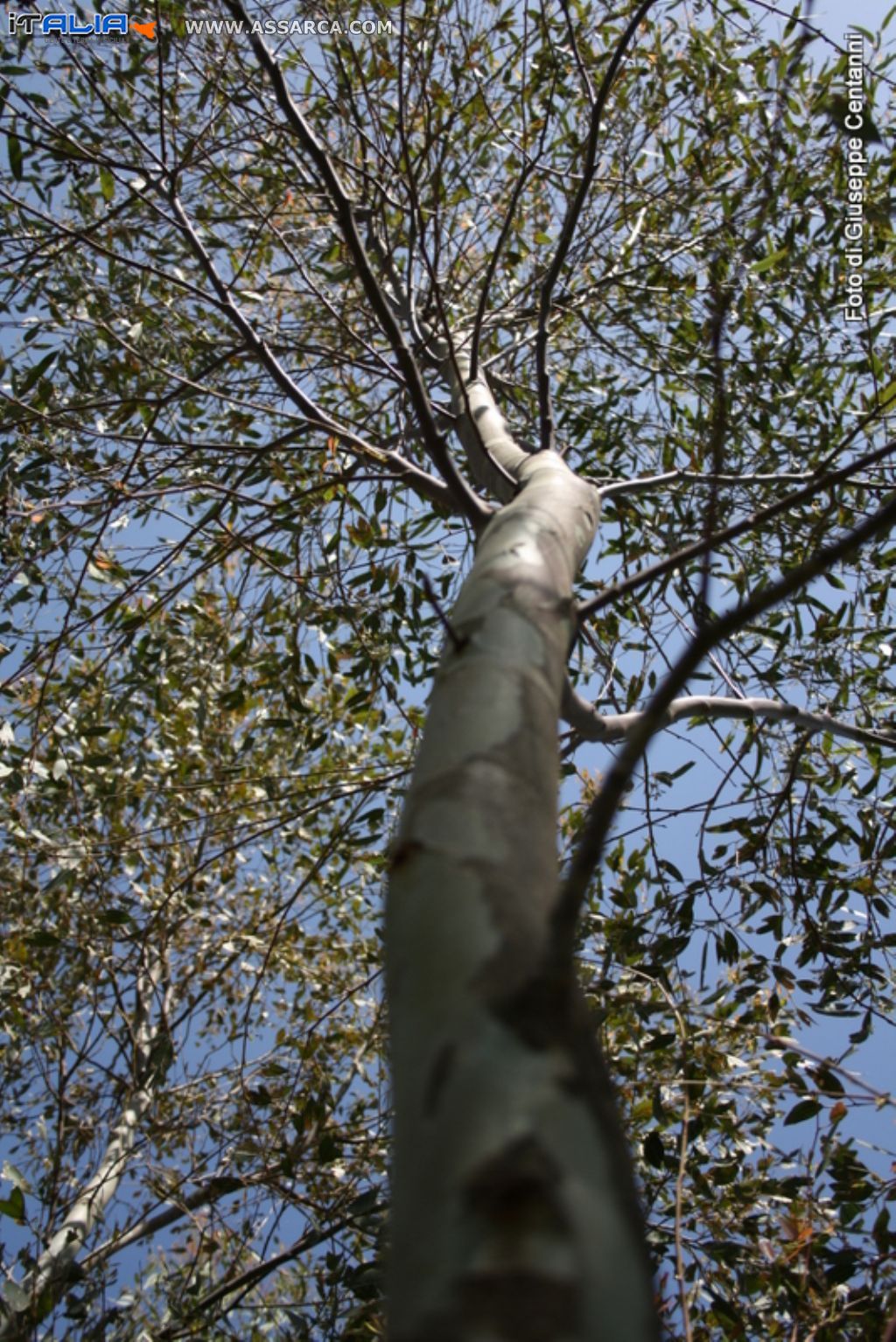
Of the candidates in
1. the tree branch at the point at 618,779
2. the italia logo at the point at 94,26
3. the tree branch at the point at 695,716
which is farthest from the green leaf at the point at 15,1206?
the italia logo at the point at 94,26

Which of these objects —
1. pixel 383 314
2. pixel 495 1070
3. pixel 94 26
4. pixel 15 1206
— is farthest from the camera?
pixel 94 26

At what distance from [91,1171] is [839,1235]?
146 inches

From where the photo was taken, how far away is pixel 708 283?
14.9 ft

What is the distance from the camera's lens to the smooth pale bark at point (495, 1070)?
49 cm

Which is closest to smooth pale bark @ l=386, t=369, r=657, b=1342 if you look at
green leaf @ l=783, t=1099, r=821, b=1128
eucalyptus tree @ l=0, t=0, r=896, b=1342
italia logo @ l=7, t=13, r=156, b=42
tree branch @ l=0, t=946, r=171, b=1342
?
eucalyptus tree @ l=0, t=0, r=896, b=1342

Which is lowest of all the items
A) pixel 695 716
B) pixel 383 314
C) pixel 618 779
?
pixel 618 779

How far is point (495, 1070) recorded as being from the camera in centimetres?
59

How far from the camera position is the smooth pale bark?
19.3 inches

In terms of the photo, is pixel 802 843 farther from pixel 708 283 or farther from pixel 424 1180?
pixel 424 1180

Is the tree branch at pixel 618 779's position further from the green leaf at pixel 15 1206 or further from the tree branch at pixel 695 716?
the green leaf at pixel 15 1206

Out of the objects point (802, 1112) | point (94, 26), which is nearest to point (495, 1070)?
point (802, 1112)

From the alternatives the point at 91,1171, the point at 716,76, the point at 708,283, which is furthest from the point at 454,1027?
the point at 716,76

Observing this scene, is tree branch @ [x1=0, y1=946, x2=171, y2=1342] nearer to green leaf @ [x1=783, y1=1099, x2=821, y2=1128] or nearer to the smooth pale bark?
green leaf @ [x1=783, y1=1099, x2=821, y2=1128]

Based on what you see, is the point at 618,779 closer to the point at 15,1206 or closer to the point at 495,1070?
the point at 495,1070
